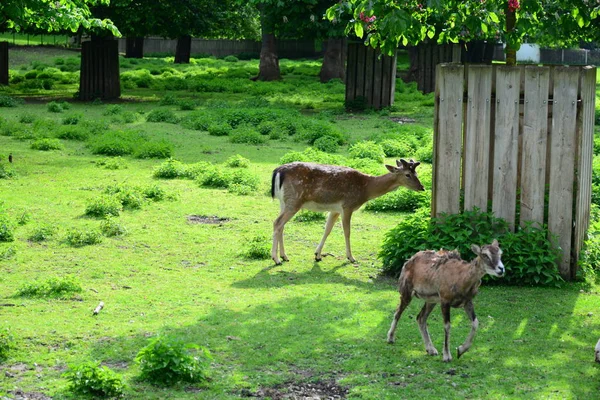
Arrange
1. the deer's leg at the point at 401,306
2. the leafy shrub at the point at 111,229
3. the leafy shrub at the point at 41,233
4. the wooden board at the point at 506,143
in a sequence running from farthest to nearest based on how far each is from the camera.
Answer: the leafy shrub at the point at 111,229 < the leafy shrub at the point at 41,233 < the wooden board at the point at 506,143 < the deer's leg at the point at 401,306

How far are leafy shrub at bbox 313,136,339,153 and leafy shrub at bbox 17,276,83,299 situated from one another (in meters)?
10.8

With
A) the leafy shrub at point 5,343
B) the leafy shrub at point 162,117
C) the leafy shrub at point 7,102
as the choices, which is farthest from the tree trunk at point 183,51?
the leafy shrub at point 5,343

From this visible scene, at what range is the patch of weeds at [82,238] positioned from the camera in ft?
41.3

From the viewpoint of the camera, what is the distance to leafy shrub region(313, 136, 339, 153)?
2050 cm

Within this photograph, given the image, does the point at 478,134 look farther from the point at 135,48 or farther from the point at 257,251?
the point at 135,48

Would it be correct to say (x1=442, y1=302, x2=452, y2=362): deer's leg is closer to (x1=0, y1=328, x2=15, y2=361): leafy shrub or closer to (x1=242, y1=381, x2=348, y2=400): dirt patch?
(x1=242, y1=381, x2=348, y2=400): dirt patch

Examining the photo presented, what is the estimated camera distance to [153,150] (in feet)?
64.7

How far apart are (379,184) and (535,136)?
7.79ft

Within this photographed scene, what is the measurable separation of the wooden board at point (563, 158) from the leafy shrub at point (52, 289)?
17.9 ft

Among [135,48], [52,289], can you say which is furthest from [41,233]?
[135,48]

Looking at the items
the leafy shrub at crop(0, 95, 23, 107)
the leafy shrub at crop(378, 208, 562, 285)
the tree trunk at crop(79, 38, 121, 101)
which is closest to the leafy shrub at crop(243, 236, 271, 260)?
the leafy shrub at crop(378, 208, 562, 285)

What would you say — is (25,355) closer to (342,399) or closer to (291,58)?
(342,399)

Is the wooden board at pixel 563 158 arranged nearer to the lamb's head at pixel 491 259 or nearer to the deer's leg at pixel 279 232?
the lamb's head at pixel 491 259

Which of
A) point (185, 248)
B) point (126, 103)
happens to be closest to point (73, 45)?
point (126, 103)
